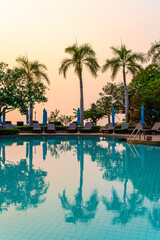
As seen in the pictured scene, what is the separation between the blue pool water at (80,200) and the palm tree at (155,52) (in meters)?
13.3

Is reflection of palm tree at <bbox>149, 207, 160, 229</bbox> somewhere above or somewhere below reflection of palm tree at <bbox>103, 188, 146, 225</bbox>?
below

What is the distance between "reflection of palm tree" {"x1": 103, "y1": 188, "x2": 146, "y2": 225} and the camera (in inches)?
176

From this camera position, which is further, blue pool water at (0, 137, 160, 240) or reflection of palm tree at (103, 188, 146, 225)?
reflection of palm tree at (103, 188, 146, 225)

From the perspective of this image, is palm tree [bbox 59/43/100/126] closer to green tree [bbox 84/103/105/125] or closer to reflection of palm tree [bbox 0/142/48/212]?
green tree [bbox 84/103/105/125]

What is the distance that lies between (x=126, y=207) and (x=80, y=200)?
0.99 meters

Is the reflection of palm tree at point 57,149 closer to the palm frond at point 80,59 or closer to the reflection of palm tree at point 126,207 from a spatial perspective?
the reflection of palm tree at point 126,207

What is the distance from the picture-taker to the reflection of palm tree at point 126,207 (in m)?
4.46

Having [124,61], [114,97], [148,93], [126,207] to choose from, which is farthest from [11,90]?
[126,207]

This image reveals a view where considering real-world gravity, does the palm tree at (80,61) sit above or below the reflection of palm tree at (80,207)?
above

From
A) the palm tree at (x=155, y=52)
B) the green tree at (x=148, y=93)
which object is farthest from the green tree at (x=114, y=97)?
the palm tree at (x=155, y=52)

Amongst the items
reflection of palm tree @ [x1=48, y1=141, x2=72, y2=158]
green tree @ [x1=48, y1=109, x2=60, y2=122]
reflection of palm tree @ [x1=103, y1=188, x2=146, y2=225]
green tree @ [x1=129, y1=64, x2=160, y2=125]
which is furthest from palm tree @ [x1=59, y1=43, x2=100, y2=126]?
reflection of palm tree @ [x1=103, y1=188, x2=146, y2=225]

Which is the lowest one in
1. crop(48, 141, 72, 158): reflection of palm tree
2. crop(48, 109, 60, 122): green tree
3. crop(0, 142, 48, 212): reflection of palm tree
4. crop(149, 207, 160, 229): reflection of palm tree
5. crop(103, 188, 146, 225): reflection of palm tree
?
crop(149, 207, 160, 229): reflection of palm tree

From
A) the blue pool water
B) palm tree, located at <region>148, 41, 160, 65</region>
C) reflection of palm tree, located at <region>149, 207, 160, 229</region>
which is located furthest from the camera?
palm tree, located at <region>148, 41, 160, 65</region>

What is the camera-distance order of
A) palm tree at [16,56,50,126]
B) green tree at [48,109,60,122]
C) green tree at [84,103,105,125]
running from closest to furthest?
palm tree at [16,56,50,126] → green tree at [48,109,60,122] → green tree at [84,103,105,125]
